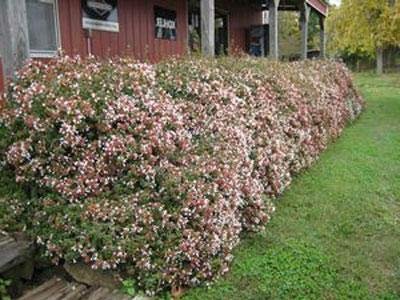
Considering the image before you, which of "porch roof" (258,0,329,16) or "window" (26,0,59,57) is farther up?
"porch roof" (258,0,329,16)

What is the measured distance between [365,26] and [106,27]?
2371 centimetres

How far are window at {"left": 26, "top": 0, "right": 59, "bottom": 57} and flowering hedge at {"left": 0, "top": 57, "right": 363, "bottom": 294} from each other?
2.66 meters

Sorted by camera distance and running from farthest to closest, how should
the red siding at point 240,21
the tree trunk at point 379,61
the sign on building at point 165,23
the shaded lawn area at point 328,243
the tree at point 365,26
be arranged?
1. the tree trunk at point 379,61
2. the tree at point 365,26
3. the red siding at point 240,21
4. the sign on building at point 165,23
5. the shaded lawn area at point 328,243

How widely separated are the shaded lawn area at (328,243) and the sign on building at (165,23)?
452 cm

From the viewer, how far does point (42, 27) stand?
22.5 ft

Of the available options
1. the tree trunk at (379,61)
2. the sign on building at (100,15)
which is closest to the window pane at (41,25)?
the sign on building at (100,15)

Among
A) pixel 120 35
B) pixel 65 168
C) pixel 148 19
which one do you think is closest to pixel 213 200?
pixel 65 168

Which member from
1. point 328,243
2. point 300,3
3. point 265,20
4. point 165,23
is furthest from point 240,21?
point 328,243

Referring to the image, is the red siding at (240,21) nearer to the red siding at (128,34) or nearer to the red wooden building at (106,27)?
the red wooden building at (106,27)

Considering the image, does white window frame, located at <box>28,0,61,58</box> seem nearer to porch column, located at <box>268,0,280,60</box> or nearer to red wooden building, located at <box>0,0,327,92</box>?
red wooden building, located at <box>0,0,327,92</box>

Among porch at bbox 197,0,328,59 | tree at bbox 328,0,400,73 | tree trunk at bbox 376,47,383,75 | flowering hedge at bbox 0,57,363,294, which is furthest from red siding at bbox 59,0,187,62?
tree trunk at bbox 376,47,383,75

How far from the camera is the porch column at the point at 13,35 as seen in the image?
13.5 feet

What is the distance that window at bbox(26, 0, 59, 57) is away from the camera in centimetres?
662

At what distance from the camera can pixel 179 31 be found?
36.2 feet
